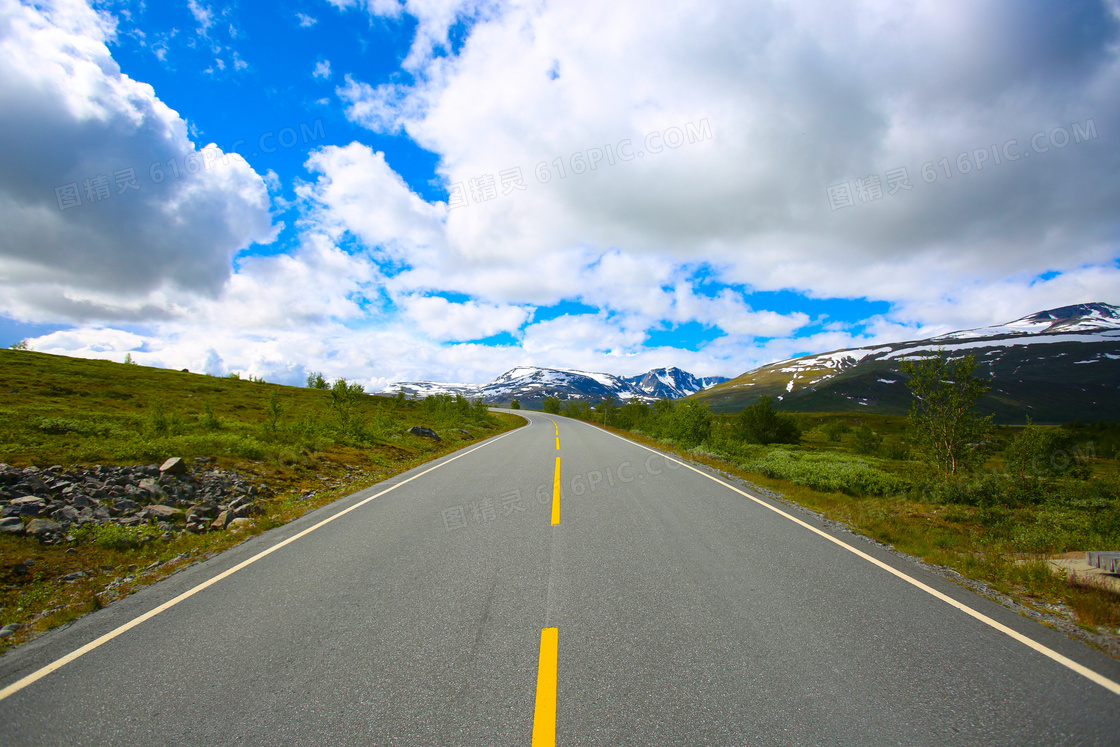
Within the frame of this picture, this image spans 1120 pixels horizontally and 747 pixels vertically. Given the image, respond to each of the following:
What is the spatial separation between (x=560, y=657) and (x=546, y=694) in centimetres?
47

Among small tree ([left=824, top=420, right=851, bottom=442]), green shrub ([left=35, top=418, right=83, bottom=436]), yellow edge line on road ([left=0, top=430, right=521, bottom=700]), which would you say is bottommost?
small tree ([left=824, top=420, right=851, bottom=442])

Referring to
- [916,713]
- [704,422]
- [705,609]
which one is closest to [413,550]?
[705,609]

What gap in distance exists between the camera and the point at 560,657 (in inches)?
132

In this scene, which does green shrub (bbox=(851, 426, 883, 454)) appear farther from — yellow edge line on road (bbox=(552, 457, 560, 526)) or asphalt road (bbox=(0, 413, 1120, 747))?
asphalt road (bbox=(0, 413, 1120, 747))

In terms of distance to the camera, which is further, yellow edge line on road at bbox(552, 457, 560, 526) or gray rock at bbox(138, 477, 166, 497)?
gray rock at bbox(138, 477, 166, 497)

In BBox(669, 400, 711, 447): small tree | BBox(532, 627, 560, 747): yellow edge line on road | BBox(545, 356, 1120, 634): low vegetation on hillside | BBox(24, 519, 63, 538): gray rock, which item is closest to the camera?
BBox(532, 627, 560, 747): yellow edge line on road

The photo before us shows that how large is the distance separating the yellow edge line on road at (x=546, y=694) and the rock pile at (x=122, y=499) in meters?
7.41

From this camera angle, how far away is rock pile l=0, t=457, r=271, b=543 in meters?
6.66

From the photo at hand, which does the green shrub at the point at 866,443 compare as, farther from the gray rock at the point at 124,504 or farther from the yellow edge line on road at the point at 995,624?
the gray rock at the point at 124,504

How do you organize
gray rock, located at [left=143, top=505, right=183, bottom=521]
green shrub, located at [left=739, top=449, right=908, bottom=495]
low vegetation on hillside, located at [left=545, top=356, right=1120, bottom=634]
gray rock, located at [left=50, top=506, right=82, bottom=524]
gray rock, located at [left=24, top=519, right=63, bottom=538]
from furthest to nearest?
green shrub, located at [left=739, top=449, right=908, bottom=495], gray rock, located at [left=143, top=505, right=183, bottom=521], gray rock, located at [left=50, top=506, right=82, bottom=524], gray rock, located at [left=24, top=519, right=63, bottom=538], low vegetation on hillside, located at [left=545, top=356, right=1120, bottom=634]

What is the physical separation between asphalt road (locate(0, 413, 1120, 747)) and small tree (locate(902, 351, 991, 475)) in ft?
46.6

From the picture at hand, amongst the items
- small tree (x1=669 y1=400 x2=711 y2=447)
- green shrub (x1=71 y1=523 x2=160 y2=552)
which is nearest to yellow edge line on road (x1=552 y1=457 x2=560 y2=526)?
green shrub (x1=71 y1=523 x2=160 y2=552)

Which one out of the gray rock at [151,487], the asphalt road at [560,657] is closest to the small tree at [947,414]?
the asphalt road at [560,657]

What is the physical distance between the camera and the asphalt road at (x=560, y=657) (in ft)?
8.80
